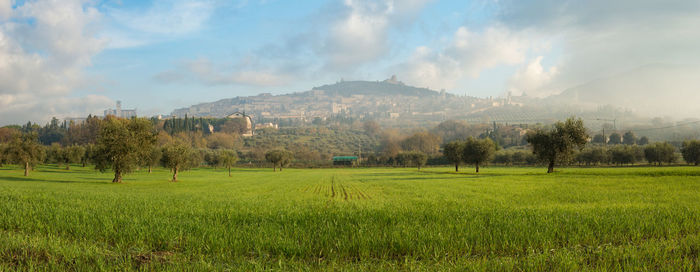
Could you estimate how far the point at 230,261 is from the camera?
596 cm

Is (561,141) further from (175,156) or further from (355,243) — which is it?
(175,156)

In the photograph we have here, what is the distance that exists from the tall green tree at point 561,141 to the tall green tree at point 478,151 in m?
21.7

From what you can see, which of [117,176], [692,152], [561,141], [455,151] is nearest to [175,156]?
[117,176]

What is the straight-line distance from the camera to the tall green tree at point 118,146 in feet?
175

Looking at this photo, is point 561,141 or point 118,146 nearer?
point 118,146

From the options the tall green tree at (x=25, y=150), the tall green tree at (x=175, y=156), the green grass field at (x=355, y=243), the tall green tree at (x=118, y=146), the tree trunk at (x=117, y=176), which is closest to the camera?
the green grass field at (x=355, y=243)

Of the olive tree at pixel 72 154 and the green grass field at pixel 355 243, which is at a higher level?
the olive tree at pixel 72 154

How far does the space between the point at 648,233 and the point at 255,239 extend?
371 inches

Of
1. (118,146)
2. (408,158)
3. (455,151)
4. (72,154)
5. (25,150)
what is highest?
(118,146)

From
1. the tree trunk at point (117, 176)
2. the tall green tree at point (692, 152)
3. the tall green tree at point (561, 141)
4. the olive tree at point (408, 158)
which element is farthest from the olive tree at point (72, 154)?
the tall green tree at point (692, 152)

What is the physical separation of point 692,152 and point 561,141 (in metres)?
79.6

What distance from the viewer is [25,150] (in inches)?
2630

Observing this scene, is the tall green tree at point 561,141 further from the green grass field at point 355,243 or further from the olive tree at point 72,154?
the olive tree at point 72,154

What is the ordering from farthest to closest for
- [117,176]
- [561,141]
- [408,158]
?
1. [408,158]
2. [561,141]
3. [117,176]
